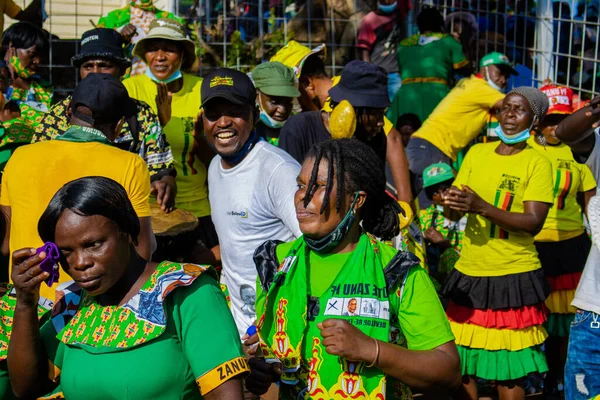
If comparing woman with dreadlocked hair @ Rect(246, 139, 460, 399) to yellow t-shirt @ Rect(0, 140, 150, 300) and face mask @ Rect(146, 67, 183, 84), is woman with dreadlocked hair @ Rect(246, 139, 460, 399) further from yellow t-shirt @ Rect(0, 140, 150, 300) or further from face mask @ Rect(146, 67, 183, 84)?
face mask @ Rect(146, 67, 183, 84)

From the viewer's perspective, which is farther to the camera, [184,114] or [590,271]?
[184,114]

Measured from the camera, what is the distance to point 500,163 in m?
Result: 5.93

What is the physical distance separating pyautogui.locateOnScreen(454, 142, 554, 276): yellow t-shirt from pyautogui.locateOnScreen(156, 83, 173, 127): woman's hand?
216 cm

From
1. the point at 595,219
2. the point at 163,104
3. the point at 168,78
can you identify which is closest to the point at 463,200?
the point at 595,219

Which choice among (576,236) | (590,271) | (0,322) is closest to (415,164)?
(576,236)

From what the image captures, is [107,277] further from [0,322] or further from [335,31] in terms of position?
[335,31]

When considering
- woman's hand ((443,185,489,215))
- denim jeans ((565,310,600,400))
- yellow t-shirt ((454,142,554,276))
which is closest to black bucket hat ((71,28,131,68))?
woman's hand ((443,185,489,215))

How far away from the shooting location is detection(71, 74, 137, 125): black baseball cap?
437cm

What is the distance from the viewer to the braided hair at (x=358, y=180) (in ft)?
10.7

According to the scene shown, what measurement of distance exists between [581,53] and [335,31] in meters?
2.86

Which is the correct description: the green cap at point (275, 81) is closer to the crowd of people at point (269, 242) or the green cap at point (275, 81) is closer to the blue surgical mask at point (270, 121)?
the crowd of people at point (269, 242)

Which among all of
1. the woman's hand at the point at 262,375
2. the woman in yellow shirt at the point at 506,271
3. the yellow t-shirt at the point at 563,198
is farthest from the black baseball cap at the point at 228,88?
the yellow t-shirt at the point at 563,198

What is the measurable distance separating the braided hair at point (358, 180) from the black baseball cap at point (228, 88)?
3.65 feet

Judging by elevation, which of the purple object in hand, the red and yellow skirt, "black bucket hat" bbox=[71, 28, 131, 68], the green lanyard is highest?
"black bucket hat" bbox=[71, 28, 131, 68]
